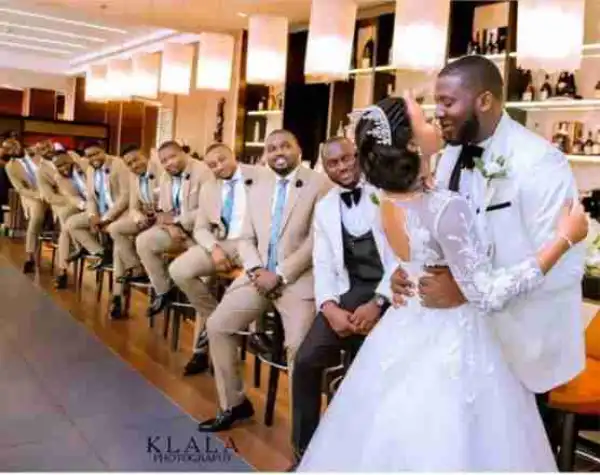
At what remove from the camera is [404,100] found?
1799 mm

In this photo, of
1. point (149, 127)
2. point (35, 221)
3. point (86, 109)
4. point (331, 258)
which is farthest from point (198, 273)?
point (86, 109)

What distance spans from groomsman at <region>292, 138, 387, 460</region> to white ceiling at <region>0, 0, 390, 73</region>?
465 centimetres

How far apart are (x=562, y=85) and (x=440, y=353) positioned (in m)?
4.08

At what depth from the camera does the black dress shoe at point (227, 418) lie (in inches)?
130

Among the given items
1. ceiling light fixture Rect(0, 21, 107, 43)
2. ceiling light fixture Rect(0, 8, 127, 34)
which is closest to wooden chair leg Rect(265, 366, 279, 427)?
ceiling light fixture Rect(0, 8, 127, 34)

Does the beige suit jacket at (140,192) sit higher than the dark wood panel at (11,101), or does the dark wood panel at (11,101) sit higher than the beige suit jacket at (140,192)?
the dark wood panel at (11,101)

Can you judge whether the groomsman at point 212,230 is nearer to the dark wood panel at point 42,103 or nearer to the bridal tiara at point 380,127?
the bridal tiara at point 380,127

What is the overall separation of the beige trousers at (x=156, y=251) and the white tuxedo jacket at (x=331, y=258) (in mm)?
2180

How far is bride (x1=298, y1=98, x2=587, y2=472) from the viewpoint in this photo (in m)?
1.67

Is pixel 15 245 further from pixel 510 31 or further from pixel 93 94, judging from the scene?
pixel 510 31

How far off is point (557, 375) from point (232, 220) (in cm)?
263

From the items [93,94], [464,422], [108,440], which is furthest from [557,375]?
[93,94]

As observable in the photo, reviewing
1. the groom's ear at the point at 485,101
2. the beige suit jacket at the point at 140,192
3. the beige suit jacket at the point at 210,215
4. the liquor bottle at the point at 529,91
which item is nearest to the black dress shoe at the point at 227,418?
the beige suit jacket at the point at 210,215

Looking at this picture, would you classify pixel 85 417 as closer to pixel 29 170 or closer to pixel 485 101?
pixel 485 101
